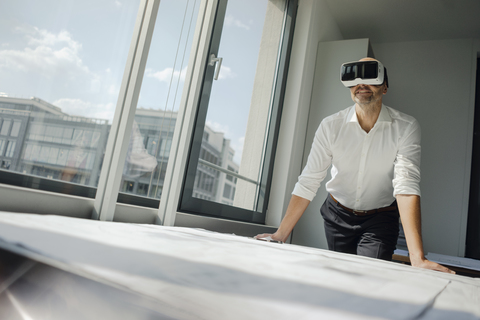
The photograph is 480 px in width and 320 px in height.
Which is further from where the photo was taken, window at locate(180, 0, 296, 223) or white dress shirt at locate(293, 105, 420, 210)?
window at locate(180, 0, 296, 223)

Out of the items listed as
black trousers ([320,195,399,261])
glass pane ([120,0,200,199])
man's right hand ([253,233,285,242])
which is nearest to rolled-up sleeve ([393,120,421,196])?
black trousers ([320,195,399,261])

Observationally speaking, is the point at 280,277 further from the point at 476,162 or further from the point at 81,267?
the point at 476,162

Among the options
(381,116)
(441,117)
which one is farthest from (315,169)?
(441,117)

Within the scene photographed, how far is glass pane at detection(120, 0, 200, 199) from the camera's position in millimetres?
1515

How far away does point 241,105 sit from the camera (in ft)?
7.55

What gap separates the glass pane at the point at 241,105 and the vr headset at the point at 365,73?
0.83m

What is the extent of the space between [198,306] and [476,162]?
3548 millimetres

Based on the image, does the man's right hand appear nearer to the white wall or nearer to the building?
the building

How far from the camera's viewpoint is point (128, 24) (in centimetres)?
138

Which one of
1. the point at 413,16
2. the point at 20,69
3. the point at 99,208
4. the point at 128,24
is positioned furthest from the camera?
the point at 413,16

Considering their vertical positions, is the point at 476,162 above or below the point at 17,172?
above

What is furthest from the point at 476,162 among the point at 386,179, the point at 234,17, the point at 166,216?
the point at 166,216

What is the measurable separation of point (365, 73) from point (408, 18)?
223cm

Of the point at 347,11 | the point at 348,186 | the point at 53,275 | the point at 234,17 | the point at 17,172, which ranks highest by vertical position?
the point at 347,11
